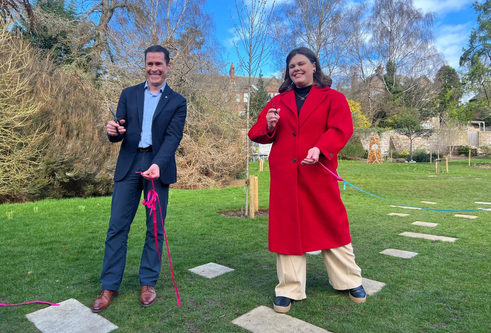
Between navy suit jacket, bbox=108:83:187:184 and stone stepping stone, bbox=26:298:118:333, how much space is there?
0.97 m

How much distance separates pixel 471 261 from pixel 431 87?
34.7 metres

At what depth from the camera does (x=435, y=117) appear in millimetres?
33719

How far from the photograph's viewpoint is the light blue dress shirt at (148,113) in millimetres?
2605

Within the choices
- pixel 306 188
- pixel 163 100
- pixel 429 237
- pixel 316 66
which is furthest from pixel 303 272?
pixel 429 237

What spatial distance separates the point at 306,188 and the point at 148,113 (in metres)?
→ 1.37

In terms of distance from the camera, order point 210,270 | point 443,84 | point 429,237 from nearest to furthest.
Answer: point 210,270 → point 429,237 → point 443,84

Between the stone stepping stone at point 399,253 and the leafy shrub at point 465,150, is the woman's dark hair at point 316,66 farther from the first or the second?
the leafy shrub at point 465,150

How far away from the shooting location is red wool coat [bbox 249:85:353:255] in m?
2.43

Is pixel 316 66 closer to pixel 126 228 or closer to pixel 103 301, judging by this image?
pixel 126 228

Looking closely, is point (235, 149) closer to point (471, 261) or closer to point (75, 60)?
point (75, 60)

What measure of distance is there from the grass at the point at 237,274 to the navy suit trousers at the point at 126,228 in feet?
0.63

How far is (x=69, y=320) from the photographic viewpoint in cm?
224

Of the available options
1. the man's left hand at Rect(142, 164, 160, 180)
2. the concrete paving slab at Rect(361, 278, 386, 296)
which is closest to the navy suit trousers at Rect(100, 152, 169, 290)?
the man's left hand at Rect(142, 164, 160, 180)

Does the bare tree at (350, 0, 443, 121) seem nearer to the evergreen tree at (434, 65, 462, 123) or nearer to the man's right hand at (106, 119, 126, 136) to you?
the evergreen tree at (434, 65, 462, 123)
